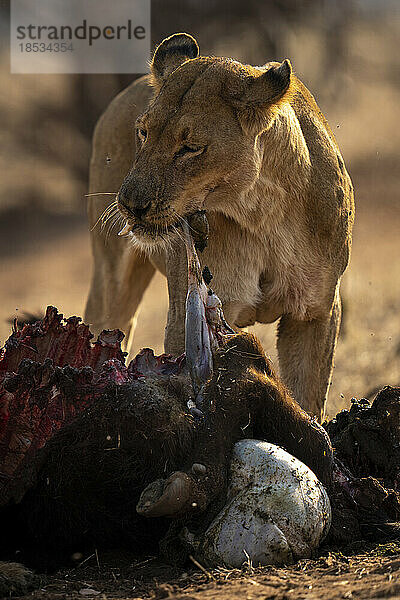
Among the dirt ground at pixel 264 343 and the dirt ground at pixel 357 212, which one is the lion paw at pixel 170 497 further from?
the dirt ground at pixel 357 212

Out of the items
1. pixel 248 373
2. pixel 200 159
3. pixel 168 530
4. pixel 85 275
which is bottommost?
pixel 168 530

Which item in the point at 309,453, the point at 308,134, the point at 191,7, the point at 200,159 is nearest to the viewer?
the point at 309,453

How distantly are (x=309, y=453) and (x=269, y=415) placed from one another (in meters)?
0.17

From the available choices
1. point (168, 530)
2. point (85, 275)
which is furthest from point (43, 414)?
point (85, 275)

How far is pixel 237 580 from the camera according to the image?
226 centimetres

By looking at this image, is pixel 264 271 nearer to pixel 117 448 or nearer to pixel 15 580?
pixel 117 448

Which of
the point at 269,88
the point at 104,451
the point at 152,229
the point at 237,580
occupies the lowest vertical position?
the point at 237,580

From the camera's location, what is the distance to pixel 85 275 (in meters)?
11.5

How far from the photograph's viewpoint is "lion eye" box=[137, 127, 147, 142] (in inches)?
149

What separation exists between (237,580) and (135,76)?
10.9m

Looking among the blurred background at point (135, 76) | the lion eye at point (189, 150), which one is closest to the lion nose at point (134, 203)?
the lion eye at point (189, 150)

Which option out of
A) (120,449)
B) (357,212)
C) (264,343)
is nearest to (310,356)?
(120,449)

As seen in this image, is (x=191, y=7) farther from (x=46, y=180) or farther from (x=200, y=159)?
(x=200, y=159)

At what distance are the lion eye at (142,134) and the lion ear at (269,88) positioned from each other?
0.44 m
